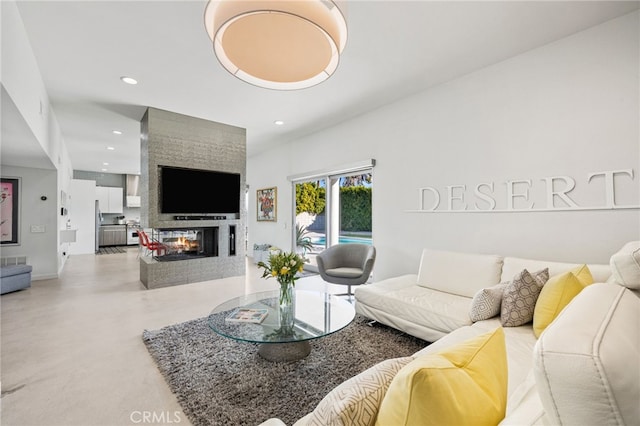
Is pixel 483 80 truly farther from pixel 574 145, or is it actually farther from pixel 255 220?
pixel 255 220

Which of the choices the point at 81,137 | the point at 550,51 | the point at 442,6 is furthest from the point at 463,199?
the point at 81,137

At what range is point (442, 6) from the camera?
231 centimetres

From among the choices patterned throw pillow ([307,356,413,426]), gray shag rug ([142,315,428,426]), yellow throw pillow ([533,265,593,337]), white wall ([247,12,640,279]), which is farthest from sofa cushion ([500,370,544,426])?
white wall ([247,12,640,279])

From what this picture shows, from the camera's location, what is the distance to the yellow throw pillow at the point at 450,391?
2.20 ft

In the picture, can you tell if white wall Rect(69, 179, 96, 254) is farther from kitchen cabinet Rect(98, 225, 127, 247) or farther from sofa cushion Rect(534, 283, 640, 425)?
sofa cushion Rect(534, 283, 640, 425)

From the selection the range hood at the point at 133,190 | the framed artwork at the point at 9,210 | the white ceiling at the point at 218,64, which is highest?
the white ceiling at the point at 218,64

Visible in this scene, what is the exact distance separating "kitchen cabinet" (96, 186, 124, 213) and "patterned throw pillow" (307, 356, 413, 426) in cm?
1214

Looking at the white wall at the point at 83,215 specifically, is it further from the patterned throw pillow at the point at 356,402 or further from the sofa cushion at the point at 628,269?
the sofa cushion at the point at 628,269

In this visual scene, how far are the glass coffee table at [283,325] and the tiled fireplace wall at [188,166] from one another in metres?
2.56

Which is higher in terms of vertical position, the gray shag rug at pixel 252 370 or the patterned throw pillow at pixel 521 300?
the patterned throw pillow at pixel 521 300

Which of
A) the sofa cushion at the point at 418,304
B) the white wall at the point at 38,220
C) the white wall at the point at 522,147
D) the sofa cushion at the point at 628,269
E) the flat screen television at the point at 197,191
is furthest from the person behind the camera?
the white wall at the point at 38,220

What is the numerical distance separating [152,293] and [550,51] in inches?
230

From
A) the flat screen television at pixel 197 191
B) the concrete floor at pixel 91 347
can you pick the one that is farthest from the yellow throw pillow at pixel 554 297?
the flat screen television at pixel 197 191

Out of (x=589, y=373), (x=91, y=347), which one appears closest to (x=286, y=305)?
(x=91, y=347)
